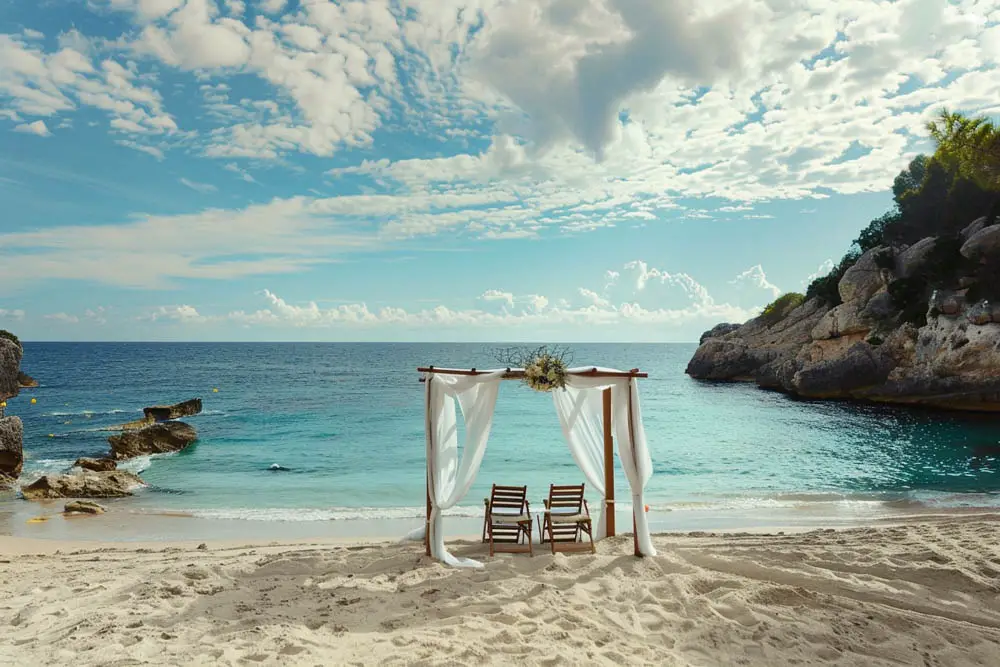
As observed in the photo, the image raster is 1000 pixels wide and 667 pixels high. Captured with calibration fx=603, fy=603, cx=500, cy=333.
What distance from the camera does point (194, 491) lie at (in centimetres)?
1562

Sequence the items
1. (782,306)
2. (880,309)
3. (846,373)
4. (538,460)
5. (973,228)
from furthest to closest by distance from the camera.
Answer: (782,306), (880,309), (846,373), (973,228), (538,460)

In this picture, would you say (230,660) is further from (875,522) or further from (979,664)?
(875,522)

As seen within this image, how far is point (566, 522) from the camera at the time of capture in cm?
856

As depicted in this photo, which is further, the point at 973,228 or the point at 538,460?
the point at 973,228

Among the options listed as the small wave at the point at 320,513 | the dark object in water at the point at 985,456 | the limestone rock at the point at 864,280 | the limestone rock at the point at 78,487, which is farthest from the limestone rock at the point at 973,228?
the limestone rock at the point at 78,487

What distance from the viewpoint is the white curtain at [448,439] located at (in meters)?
8.20

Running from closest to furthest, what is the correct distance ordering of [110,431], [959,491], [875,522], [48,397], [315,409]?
[875,522] < [959,491] < [110,431] < [315,409] < [48,397]

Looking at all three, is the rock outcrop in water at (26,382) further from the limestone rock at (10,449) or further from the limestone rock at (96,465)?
the limestone rock at (96,465)

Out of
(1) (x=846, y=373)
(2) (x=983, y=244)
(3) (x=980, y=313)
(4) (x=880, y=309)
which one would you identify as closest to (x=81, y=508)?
(3) (x=980, y=313)

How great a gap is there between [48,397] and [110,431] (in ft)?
74.9

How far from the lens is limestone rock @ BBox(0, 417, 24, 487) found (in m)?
16.5

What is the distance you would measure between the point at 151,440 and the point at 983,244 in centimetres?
3747

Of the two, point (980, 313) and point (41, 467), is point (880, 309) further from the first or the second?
point (41, 467)

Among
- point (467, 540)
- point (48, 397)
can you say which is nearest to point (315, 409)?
point (48, 397)
